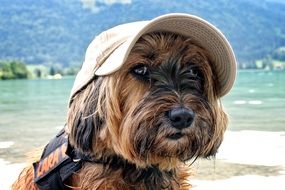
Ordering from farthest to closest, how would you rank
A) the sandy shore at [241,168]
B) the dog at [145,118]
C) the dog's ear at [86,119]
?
the sandy shore at [241,168]
the dog's ear at [86,119]
the dog at [145,118]

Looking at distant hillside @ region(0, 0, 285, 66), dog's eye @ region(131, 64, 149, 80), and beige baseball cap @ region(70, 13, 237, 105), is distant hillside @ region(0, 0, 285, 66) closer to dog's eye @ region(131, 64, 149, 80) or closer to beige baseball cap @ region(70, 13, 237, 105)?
beige baseball cap @ region(70, 13, 237, 105)

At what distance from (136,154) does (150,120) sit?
0.31 metres

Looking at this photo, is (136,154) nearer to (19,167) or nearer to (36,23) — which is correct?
(19,167)

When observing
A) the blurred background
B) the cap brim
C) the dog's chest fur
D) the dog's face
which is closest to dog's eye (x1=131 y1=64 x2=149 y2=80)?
the dog's face

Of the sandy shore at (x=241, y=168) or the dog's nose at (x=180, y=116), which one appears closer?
the dog's nose at (x=180, y=116)

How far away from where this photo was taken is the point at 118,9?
11069 cm

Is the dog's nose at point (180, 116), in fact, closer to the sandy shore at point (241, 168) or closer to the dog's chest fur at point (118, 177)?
the dog's chest fur at point (118, 177)

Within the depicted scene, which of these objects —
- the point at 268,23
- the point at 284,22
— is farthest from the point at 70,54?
the point at 284,22

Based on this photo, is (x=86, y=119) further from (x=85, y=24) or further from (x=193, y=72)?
(x=85, y=24)

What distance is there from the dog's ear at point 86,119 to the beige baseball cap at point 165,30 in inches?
2.2

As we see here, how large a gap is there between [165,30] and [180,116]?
63 centimetres

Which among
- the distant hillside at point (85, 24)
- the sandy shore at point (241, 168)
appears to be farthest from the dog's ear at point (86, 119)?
the distant hillside at point (85, 24)

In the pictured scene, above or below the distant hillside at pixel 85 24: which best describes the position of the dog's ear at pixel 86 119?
above

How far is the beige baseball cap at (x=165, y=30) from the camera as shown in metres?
3.98
